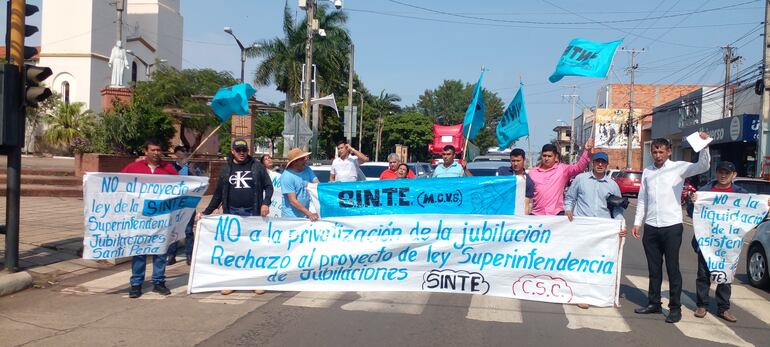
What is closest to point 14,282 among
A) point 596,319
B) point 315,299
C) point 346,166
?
point 315,299

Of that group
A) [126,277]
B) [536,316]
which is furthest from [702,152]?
[126,277]

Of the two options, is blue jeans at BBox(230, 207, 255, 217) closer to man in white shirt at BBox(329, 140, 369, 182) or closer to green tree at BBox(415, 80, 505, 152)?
man in white shirt at BBox(329, 140, 369, 182)

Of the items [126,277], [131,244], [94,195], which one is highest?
[94,195]

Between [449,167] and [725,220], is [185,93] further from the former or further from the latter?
[725,220]

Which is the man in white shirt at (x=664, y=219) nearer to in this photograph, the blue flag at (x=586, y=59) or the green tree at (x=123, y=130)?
the blue flag at (x=586, y=59)

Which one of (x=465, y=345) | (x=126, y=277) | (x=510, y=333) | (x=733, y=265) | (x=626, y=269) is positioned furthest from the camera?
(x=626, y=269)

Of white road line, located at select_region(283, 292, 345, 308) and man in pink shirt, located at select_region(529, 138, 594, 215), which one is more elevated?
man in pink shirt, located at select_region(529, 138, 594, 215)

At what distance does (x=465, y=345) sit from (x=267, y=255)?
9.23 ft

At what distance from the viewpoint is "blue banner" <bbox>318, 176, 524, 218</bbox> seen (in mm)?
8211

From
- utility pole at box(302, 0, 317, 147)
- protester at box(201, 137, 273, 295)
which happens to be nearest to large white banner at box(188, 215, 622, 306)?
protester at box(201, 137, 273, 295)

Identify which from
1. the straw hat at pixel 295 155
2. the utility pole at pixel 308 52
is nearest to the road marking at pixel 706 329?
the straw hat at pixel 295 155

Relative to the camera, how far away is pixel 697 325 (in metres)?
7.11

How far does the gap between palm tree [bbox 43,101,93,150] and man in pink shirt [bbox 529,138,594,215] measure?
34382 millimetres

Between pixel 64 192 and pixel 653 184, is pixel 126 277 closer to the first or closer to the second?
pixel 653 184
